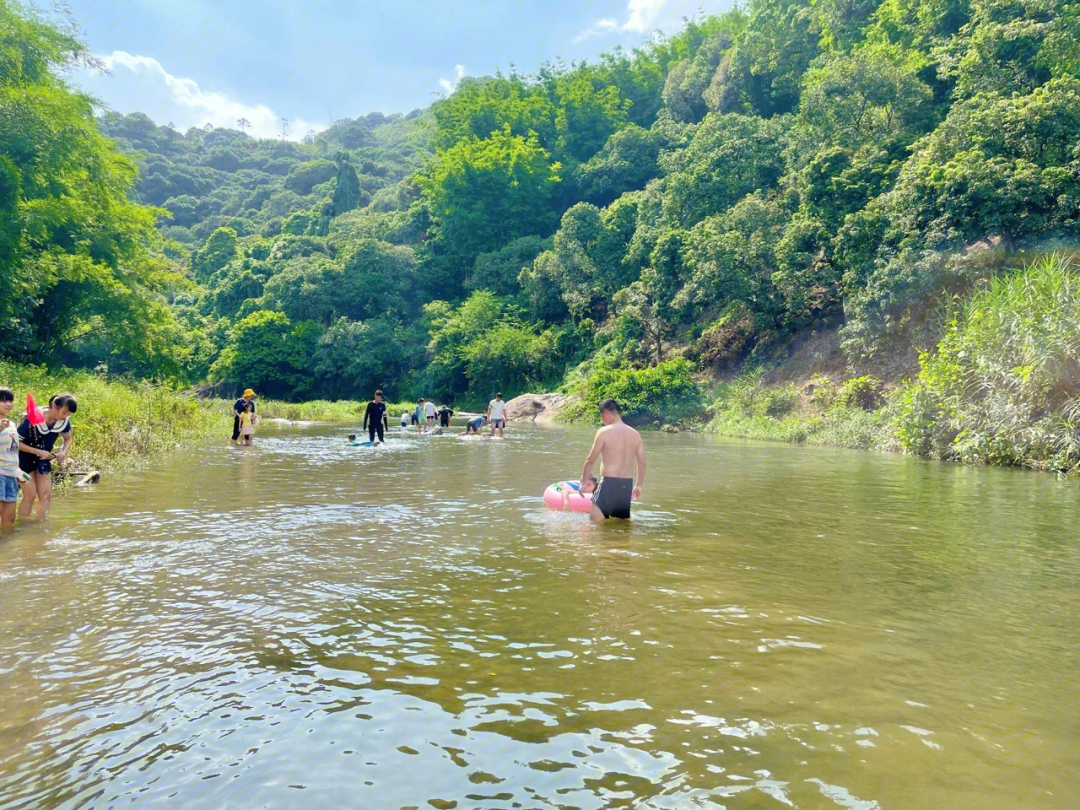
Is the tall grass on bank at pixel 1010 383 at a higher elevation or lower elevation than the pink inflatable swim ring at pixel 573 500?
higher

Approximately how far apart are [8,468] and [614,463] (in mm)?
6948

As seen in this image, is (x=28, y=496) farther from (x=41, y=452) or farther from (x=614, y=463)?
(x=614, y=463)

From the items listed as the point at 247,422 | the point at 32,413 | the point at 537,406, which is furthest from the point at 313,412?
the point at 32,413

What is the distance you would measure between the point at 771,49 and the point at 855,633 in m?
51.8

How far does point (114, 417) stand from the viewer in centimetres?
1611

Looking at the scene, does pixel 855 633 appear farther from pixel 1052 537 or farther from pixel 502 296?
pixel 502 296

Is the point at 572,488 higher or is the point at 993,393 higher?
the point at 993,393

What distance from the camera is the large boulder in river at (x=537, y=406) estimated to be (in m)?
41.2

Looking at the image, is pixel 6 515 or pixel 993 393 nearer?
pixel 6 515

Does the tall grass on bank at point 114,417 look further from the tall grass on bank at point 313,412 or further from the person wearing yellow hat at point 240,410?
the tall grass on bank at point 313,412

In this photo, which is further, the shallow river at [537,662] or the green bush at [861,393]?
the green bush at [861,393]

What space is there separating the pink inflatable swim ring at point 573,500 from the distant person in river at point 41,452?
612 cm

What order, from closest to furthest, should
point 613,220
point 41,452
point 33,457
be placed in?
1. point 41,452
2. point 33,457
3. point 613,220

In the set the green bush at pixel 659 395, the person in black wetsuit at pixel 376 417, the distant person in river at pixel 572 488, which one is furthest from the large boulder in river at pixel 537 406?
the distant person in river at pixel 572 488
